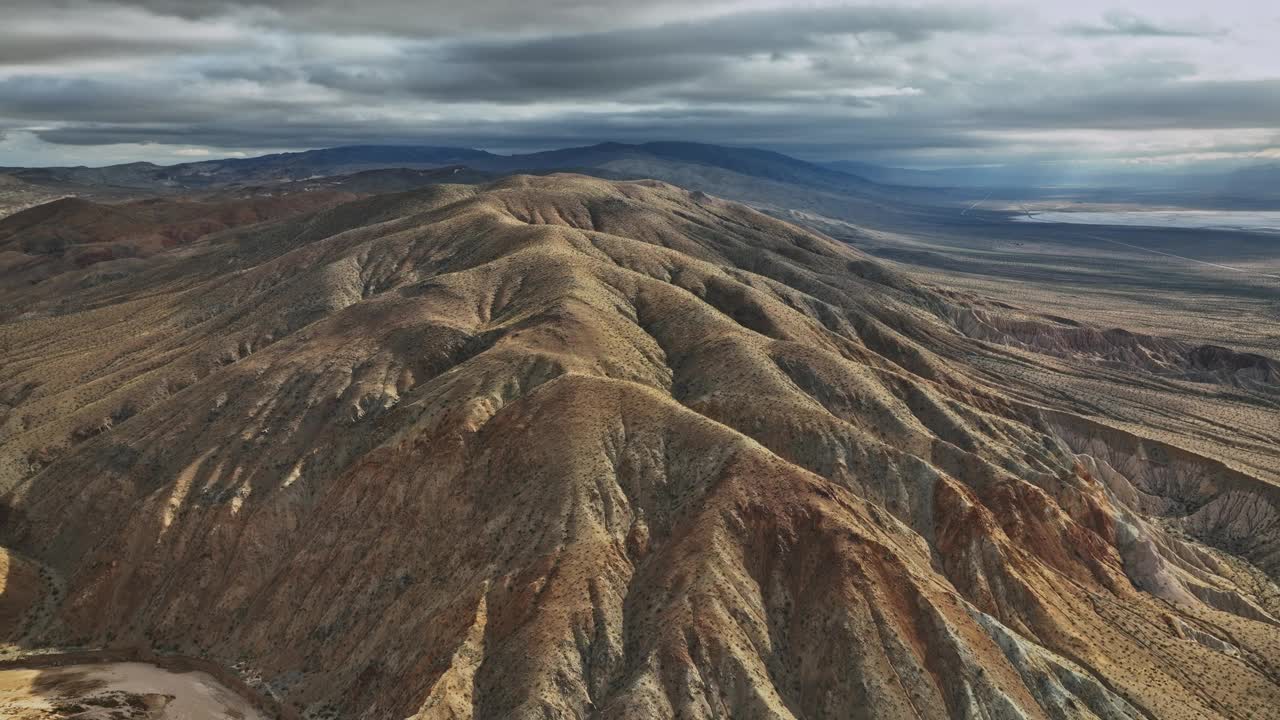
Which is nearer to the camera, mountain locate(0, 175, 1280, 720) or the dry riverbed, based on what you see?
mountain locate(0, 175, 1280, 720)

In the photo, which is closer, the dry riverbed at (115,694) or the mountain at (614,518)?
the mountain at (614,518)

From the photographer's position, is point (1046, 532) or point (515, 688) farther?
point (1046, 532)

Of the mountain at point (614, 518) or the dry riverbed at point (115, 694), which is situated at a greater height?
the mountain at point (614, 518)

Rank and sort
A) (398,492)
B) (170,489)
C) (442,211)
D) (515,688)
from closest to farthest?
(515,688)
(398,492)
(170,489)
(442,211)

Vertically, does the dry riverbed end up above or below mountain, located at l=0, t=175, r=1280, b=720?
below

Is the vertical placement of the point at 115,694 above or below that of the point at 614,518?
below

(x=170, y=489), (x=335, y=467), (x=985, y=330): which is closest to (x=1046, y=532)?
(x=335, y=467)

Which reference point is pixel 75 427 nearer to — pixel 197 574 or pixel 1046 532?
pixel 197 574

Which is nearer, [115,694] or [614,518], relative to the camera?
[115,694]
